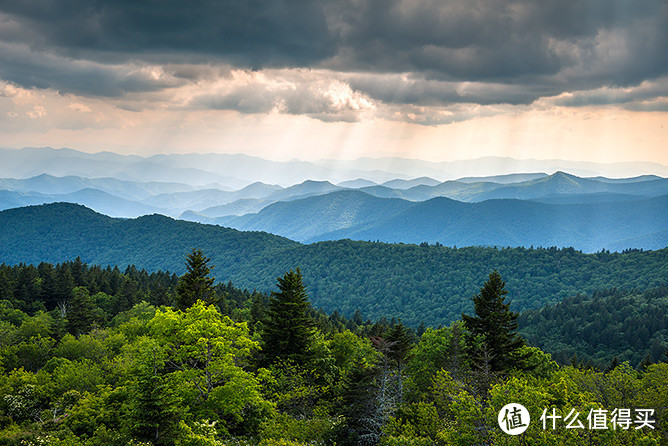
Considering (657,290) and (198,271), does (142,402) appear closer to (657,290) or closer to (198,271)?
(198,271)

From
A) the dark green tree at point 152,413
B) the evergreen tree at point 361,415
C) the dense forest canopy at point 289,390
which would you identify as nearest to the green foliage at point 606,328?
the dense forest canopy at point 289,390

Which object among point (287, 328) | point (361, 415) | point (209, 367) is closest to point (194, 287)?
point (287, 328)

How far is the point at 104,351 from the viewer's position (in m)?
53.8

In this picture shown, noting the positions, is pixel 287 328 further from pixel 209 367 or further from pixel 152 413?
pixel 152 413

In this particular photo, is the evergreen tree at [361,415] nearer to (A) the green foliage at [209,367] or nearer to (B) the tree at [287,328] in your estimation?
(A) the green foliage at [209,367]

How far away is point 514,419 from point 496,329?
21.5 metres

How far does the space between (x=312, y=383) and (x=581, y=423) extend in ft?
92.5

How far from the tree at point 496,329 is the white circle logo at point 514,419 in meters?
19.0

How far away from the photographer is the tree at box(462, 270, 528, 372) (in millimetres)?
43000

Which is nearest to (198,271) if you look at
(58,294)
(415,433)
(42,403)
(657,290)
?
(42,403)

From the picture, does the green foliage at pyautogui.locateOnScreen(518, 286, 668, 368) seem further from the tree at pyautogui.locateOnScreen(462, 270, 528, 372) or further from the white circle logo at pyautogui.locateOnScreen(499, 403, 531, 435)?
the white circle logo at pyautogui.locateOnScreen(499, 403, 531, 435)

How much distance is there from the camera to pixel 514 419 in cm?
2325

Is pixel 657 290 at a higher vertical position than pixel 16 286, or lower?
higher

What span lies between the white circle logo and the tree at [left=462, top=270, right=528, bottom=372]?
1901 centimetres
